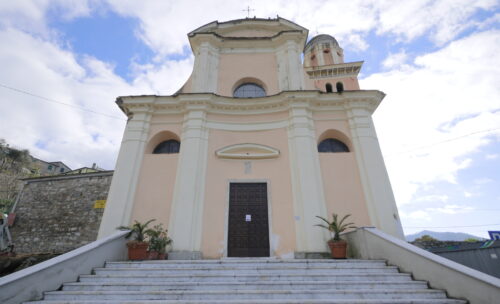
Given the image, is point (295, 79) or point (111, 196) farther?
point (295, 79)

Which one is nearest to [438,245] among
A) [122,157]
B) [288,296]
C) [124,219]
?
[288,296]

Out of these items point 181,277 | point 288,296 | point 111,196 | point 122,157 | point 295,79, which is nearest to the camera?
point 288,296

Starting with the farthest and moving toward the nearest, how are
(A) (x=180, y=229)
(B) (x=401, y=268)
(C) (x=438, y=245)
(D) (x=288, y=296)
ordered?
(C) (x=438, y=245)
(A) (x=180, y=229)
(B) (x=401, y=268)
(D) (x=288, y=296)

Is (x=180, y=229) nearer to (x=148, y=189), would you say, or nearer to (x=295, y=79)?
(x=148, y=189)

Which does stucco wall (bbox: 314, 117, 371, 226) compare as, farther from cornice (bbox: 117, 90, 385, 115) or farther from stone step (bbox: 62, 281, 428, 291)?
stone step (bbox: 62, 281, 428, 291)

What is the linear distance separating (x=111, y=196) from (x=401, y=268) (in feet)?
28.7

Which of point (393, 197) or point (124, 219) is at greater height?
point (393, 197)

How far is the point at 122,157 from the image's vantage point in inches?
353

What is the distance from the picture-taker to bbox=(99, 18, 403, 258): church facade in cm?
776

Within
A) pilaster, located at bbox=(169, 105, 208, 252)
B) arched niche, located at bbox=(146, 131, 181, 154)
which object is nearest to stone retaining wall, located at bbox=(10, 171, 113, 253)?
arched niche, located at bbox=(146, 131, 181, 154)

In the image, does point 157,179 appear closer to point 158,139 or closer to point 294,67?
point 158,139

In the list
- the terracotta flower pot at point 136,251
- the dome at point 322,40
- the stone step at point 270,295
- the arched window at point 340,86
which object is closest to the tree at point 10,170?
the terracotta flower pot at point 136,251

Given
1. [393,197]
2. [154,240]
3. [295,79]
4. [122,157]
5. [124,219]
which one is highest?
[295,79]

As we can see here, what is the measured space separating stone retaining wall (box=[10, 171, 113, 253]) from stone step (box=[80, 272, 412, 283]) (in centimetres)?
1025
